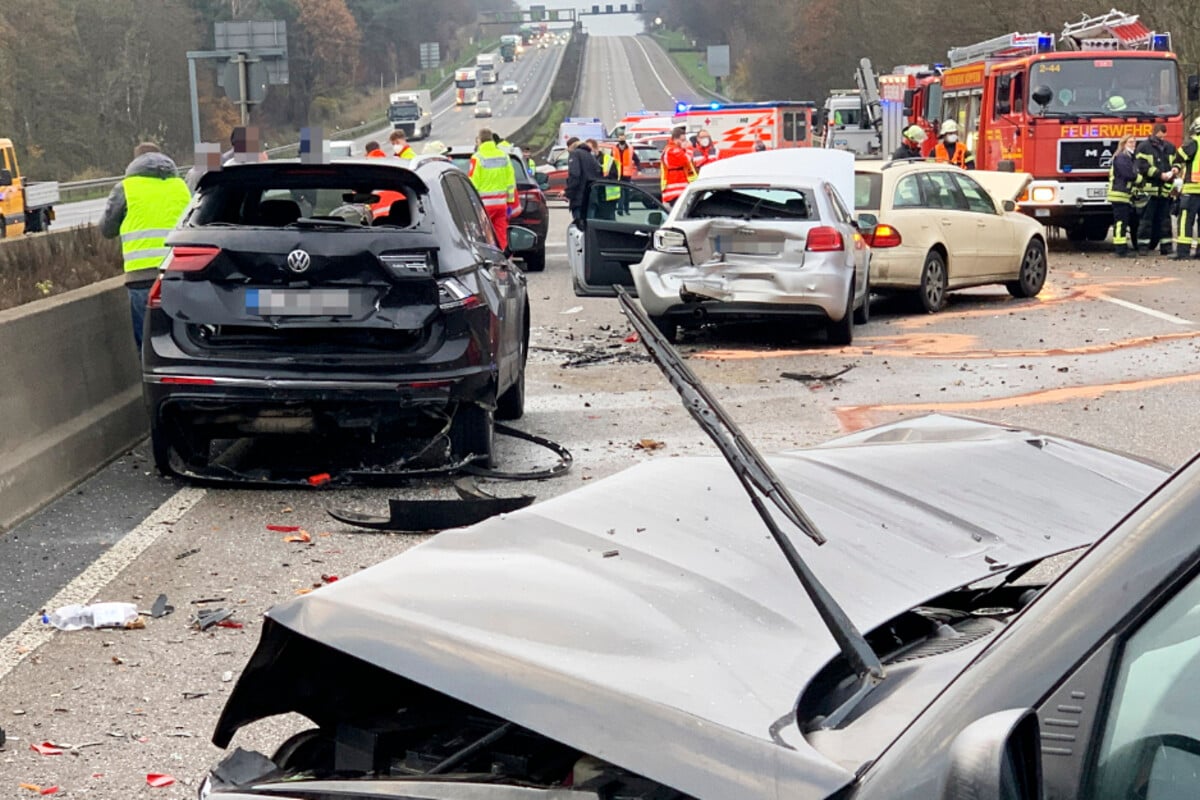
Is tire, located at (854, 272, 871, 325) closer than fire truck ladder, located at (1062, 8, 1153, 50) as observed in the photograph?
Yes

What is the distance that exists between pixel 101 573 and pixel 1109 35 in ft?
73.0

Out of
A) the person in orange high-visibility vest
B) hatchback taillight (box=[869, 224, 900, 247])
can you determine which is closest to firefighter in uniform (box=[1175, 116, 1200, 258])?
hatchback taillight (box=[869, 224, 900, 247])

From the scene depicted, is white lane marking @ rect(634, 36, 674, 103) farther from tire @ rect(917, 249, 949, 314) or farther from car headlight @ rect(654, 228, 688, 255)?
car headlight @ rect(654, 228, 688, 255)

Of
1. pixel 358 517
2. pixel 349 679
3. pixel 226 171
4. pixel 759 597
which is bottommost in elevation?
pixel 358 517

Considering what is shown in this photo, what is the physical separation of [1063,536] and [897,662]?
839mm

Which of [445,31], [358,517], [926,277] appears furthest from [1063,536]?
[445,31]

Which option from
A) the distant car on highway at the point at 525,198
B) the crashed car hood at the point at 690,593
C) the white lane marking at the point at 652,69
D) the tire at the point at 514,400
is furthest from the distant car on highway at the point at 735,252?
the white lane marking at the point at 652,69

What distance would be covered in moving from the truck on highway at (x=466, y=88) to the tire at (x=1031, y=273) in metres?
110

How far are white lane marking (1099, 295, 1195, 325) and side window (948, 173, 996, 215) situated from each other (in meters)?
1.55

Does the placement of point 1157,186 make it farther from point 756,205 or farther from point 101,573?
point 101,573

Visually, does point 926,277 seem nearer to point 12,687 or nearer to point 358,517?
point 358,517

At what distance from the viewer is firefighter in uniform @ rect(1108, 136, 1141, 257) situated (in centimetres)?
2212

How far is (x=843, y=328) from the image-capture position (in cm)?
1413

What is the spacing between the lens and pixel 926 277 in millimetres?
16609
